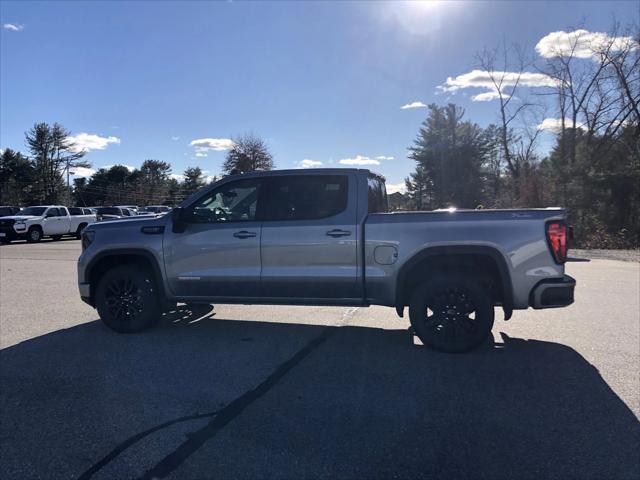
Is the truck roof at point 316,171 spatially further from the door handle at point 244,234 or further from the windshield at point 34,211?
the windshield at point 34,211

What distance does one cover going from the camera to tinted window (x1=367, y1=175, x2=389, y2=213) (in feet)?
20.4

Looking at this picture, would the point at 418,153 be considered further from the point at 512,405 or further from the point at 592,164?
the point at 512,405

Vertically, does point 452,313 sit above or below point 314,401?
above

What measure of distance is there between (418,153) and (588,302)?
52.6 metres

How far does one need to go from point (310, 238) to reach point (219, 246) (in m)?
1.13

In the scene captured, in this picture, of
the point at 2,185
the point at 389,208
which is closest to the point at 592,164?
the point at 389,208

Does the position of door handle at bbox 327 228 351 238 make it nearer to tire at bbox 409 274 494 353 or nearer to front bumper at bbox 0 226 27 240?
tire at bbox 409 274 494 353

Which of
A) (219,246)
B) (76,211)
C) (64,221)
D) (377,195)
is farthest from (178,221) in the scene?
(76,211)

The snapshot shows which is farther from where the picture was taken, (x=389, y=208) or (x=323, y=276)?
(x=389, y=208)

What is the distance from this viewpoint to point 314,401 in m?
4.23

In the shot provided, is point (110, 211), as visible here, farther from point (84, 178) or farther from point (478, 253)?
point (84, 178)

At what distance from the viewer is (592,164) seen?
29.7 m

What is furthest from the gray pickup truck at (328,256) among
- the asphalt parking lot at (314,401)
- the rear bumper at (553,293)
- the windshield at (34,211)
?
the windshield at (34,211)

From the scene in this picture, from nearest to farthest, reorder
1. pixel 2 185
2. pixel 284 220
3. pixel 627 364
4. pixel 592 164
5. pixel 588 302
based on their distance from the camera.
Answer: pixel 627 364, pixel 284 220, pixel 588 302, pixel 592 164, pixel 2 185
